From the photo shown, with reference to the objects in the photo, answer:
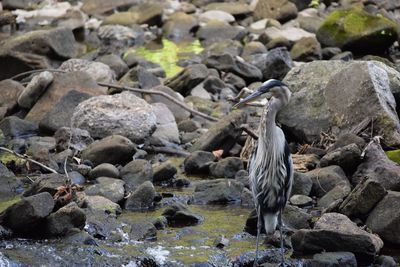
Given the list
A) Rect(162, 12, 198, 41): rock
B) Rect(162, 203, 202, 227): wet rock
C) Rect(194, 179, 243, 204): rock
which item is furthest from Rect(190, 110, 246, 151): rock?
Rect(162, 12, 198, 41): rock

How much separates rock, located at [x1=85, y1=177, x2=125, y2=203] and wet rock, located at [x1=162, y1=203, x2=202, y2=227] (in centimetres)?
65

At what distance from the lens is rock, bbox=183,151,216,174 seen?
31.9 feet

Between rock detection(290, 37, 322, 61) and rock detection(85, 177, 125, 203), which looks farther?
rock detection(290, 37, 322, 61)

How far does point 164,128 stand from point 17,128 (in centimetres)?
197

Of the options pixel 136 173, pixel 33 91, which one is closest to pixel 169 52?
pixel 33 91

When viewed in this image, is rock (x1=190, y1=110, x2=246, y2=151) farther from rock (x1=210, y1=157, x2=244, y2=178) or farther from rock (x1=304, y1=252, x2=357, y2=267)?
rock (x1=304, y1=252, x2=357, y2=267)

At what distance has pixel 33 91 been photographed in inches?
475

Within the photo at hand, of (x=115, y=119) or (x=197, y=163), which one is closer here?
(x=197, y=163)

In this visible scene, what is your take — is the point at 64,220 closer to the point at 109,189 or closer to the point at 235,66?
the point at 109,189

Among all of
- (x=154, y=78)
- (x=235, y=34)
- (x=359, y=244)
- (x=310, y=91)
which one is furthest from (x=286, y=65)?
(x=359, y=244)

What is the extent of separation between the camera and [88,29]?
20047mm

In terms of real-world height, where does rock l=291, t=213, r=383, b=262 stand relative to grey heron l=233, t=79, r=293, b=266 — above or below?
below

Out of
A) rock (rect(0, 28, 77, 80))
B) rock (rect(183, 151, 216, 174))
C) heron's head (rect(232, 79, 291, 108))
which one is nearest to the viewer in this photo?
heron's head (rect(232, 79, 291, 108))

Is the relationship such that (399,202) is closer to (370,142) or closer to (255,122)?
(370,142)
